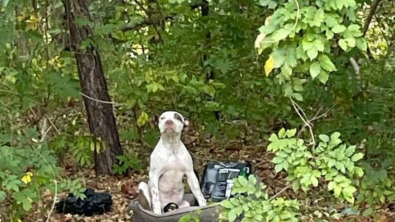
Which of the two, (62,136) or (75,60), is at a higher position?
(75,60)

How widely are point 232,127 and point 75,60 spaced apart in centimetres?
129

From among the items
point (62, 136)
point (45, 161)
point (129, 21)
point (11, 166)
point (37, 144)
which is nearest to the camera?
point (11, 166)

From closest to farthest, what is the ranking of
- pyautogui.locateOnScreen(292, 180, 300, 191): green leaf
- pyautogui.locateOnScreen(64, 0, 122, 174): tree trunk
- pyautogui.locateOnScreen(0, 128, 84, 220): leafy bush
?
1. pyautogui.locateOnScreen(292, 180, 300, 191): green leaf
2. pyautogui.locateOnScreen(0, 128, 84, 220): leafy bush
3. pyautogui.locateOnScreen(64, 0, 122, 174): tree trunk

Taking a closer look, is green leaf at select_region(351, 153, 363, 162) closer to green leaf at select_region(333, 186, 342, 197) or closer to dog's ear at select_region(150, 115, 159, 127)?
green leaf at select_region(333, 186, 342, 197)

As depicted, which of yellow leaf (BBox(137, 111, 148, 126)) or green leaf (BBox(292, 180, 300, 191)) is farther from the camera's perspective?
yellow leaf (BBox(137, 111, 148, 126))

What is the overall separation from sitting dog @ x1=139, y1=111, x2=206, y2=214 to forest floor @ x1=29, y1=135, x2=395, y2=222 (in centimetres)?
71

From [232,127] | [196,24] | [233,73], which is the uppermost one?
[196,24]

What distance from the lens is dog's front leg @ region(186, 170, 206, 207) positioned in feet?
13.2

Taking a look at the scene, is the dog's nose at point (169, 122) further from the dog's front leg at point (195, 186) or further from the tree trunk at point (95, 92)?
the tree trunk at point (95, 92)

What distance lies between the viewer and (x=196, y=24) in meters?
5.26

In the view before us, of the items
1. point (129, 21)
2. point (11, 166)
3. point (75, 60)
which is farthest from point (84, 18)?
point (11, 166)

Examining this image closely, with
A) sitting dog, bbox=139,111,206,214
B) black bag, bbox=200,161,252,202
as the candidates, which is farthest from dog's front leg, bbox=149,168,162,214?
black bag, bbox=200,161,252,202

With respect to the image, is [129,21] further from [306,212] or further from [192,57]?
[306,212]

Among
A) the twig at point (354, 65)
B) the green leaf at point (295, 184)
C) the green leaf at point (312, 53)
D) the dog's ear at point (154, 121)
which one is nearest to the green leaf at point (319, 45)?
the green leaf at point (312, 53)
